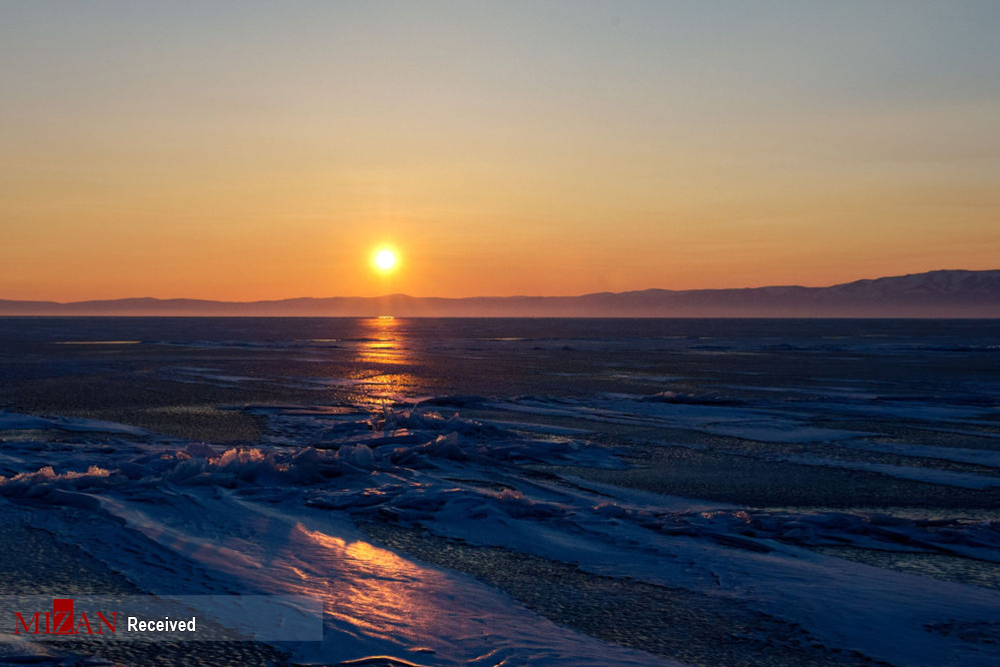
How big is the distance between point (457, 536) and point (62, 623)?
3232 millimetres

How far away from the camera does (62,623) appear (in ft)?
15.9

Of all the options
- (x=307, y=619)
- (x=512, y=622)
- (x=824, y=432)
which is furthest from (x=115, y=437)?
(x=824, y=432)

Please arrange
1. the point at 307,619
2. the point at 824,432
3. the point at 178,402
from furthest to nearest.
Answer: the point at 178,402, the point at 824,432, the point at 307,619

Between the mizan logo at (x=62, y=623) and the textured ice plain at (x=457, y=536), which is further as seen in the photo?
the textured ice plain at (x=457, y=536)

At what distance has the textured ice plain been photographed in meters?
4.92

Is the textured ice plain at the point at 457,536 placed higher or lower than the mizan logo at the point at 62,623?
lower

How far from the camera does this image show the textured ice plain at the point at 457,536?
4.92 metres

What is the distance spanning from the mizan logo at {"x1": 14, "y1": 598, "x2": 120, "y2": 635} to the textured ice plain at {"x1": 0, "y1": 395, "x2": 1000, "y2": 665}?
65cm

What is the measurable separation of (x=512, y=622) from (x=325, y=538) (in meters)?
2.46

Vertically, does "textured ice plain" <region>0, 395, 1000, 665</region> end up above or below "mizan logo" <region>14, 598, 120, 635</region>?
below

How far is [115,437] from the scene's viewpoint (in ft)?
39.8

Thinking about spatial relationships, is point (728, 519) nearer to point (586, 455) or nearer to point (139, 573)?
point (586, 455)

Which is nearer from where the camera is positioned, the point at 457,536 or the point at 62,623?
the point at 62,623

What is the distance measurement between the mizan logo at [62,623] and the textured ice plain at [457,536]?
2.15ft
